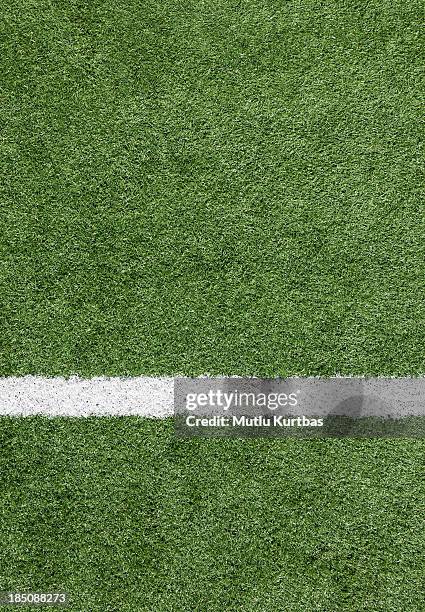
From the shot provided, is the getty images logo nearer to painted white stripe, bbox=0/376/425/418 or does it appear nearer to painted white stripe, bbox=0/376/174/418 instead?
painted white stripe, bbox=0/376/425/418

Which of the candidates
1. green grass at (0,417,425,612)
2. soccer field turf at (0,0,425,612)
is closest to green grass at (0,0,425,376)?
soccer field turf at (0,0,425,612)

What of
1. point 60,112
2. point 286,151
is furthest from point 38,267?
point 286,151

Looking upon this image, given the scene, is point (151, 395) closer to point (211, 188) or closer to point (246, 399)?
point (246, 399)

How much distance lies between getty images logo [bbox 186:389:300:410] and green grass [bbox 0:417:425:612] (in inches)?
7.1

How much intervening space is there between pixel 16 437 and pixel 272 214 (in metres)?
1.75

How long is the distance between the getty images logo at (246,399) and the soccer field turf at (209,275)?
117 millimetres

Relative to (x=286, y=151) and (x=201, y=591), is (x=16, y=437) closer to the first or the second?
(x=201, y=591)

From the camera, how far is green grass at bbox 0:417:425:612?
2279 mm

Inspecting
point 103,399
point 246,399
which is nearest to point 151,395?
point 103,399

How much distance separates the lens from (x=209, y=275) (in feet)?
7.87

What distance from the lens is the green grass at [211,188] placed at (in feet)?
7.82

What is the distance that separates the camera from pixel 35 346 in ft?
7.84

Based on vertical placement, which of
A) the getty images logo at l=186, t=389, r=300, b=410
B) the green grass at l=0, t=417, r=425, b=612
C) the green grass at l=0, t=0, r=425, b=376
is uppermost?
the green grass at l=0, t=0, r=425, b=376

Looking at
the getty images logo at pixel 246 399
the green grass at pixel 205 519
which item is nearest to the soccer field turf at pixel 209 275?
the green grass at pixel 205 519
